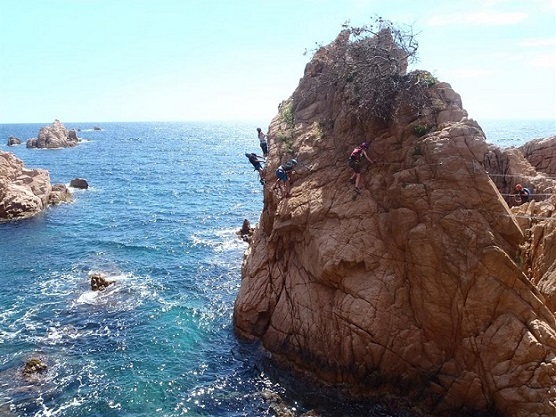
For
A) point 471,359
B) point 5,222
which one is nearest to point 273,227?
point 471,359

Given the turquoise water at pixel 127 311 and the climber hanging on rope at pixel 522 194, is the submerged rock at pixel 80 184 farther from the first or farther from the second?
the climber hanging on rope at pixel 522 194

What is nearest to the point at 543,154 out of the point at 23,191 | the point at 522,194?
the point at 522,194

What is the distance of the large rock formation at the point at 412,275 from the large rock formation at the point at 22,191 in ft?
122

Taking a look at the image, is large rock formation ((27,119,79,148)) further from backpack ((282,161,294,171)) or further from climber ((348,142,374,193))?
climber ((348,142,374,193))

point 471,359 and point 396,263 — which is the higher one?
point 396,263

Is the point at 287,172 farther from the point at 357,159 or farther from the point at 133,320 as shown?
the point at 133,320

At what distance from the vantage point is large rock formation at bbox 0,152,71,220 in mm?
47531

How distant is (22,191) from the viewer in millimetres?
49844

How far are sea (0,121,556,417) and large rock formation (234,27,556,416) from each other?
1931 mm

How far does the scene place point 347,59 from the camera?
74.1 feet

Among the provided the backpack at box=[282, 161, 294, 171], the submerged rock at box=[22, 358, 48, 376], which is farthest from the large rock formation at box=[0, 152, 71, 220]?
the backpack at box=[282, 161, 294, 171]

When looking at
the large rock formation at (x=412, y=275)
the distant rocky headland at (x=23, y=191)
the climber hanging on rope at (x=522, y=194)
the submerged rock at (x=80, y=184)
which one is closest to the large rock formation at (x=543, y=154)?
the climber hanging on rope at (x=522, y=194)

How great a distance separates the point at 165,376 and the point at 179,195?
4442 cm

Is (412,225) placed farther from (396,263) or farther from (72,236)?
(72,236)
